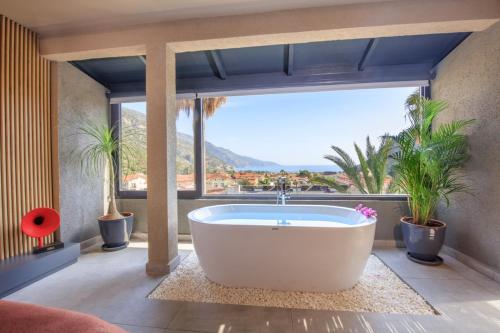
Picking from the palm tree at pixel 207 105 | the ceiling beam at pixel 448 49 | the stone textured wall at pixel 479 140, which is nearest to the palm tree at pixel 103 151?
the palm tree at pixel 207 105

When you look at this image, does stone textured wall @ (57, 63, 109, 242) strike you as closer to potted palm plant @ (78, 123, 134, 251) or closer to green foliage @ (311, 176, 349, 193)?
potted palm plant @ (78, 123, 134, 251)

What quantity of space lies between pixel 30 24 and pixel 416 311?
189 inches

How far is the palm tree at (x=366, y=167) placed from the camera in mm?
3461

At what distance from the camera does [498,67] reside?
91.0 inches

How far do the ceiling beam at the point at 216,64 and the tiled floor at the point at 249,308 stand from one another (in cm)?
280

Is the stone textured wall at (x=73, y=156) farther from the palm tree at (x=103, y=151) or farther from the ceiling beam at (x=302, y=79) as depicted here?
the ceiling beam at (x=302, y=79)

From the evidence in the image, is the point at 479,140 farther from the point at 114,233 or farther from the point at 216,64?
the point at 114,233

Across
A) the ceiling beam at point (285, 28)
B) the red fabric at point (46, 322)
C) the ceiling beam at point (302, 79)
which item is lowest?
the red fabric at point (46, 322)

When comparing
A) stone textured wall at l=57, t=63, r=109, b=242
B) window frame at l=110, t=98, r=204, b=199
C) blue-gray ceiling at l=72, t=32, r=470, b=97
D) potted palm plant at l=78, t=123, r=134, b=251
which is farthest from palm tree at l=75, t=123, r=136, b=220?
blue-gray ceiling at l=72, t=32, r=470, b=97

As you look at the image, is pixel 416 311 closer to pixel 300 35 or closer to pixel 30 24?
pixel 300 35

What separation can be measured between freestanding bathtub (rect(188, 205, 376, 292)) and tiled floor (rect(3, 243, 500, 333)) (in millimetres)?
293

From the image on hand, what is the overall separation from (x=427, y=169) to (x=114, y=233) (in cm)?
405

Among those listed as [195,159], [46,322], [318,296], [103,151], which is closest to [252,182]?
[195,159]

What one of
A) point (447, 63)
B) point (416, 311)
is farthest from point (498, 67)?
point (416, 311)
